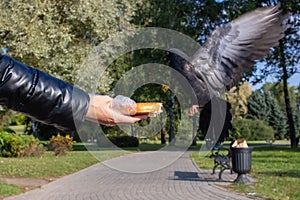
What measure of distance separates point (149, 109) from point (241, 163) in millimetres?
9543

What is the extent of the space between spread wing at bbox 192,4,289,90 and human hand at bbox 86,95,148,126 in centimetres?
395

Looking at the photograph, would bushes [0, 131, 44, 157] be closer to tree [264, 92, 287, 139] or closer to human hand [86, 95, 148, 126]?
human hand [86, 95, 148, 126]

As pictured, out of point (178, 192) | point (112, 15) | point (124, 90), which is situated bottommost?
point (178, 192)

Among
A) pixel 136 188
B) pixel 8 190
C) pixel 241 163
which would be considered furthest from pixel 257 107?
pixel 8 190

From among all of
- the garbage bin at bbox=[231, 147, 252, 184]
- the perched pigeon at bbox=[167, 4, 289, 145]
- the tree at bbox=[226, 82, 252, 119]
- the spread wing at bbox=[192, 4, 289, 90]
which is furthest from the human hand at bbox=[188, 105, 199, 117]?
the tree at bbox=[226, 82, 252, 119]

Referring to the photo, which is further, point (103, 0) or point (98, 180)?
point (103, 0)

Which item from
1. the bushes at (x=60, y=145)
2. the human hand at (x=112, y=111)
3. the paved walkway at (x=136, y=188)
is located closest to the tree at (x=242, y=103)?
the bushes at (x=60, y=145)

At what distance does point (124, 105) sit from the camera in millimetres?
1958

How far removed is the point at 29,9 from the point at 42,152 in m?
9.69

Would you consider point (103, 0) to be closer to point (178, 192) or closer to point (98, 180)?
point (98, 180)

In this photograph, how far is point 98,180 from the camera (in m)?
12.6

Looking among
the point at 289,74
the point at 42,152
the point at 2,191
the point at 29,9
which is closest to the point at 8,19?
the point at 29,9

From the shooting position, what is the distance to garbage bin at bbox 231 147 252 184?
10.9 meters

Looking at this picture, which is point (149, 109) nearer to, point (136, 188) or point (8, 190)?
point (8, 190)
